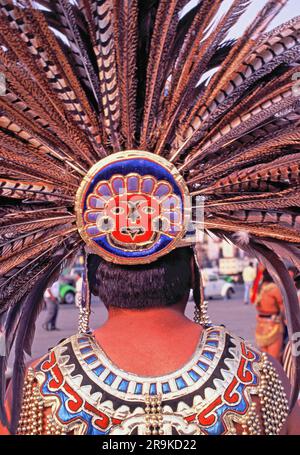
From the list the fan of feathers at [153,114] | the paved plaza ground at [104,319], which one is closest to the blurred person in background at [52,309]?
the paved plaza ground at [104,319]

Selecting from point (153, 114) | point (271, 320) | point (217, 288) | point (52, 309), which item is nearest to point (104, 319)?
point (52, 309)

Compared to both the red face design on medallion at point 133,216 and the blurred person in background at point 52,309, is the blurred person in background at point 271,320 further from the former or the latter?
the blurred person in background at point 52,309

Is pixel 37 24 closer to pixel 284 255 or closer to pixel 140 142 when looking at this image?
pixel 140 142

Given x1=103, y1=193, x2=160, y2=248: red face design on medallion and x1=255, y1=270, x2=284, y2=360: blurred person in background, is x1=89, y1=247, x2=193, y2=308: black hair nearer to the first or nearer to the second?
x1=103, y1=193, x2=160, y2=248: red face design on medallion

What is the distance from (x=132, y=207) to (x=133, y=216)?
0.10 ft

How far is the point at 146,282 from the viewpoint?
2.51 m

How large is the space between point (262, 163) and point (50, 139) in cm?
77

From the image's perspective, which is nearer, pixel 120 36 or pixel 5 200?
pixel 120 36

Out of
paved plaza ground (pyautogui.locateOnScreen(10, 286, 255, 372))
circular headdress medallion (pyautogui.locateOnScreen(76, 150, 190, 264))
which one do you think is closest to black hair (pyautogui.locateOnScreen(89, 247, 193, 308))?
circular headdress medallion (pyautogui.locateOnScreen(76, 150, 190, 264))

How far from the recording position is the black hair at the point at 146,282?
2.51 metres

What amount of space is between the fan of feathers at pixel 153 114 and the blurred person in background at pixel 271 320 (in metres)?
6.40

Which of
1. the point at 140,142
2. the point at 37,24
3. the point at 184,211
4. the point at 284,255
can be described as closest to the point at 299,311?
the point at 284,255

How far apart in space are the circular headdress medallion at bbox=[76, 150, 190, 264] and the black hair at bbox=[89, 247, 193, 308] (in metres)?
0.04

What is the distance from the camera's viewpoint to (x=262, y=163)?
271 centimetres
